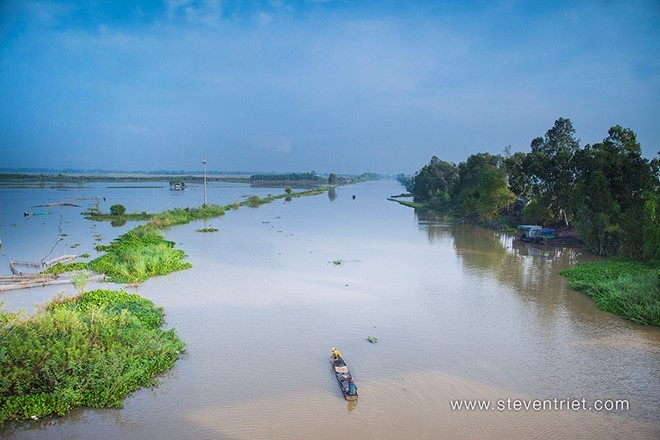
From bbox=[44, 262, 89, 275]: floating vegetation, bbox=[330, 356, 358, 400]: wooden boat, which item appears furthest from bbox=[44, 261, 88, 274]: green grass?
bbox=[330, 356, 358, 400]: wooden boat

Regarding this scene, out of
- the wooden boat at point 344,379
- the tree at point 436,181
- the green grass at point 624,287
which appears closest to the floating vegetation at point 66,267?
the wooden boat at point 344,379

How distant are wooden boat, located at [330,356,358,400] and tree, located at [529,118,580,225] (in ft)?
72.4

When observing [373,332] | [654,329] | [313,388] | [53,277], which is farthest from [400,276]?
[53,277]

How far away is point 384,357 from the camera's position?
32.0 ft

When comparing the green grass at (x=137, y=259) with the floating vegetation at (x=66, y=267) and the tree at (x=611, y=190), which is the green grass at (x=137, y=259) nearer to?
the floating vegetation at (x=66, y=267)

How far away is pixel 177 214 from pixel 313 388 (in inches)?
1186

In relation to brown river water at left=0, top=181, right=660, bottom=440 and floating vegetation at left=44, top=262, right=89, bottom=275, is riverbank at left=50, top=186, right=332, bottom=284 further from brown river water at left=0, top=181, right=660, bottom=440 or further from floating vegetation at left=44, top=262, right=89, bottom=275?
brown river water at left=0, top=181, right=660, bottom=440

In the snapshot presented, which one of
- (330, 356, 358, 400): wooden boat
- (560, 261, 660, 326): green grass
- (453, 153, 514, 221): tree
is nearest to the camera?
(330, 356, 358, 400): wooden boat

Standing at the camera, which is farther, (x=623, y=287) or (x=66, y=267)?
(x=66, y=267)

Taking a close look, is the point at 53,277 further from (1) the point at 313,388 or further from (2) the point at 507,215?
(2) the point at 507,215

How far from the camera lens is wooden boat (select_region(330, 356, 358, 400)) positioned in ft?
26.1

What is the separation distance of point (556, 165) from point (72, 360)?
27932 mm

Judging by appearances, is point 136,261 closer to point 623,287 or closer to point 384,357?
point 384,357

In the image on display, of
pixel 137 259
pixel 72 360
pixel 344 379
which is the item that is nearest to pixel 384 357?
pixel 344 379
